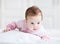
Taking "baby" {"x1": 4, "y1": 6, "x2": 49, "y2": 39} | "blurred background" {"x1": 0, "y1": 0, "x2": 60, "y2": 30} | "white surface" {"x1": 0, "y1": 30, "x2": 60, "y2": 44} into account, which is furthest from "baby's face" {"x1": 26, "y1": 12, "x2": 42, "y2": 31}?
"blurred background" {"x1": 0, "y1": 0, "x2": 60, "y2": 30}

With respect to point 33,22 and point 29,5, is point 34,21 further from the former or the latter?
point 29,5

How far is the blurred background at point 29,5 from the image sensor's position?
2131 millimetres

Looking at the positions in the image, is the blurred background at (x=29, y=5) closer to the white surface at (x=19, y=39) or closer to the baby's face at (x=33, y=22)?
the baby's face at (x=33, y=22)

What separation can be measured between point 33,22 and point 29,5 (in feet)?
3.87

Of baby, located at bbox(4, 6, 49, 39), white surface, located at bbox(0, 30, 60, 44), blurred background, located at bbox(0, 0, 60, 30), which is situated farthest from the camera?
blurred background, located at bbox(0, 0, 60, 30)

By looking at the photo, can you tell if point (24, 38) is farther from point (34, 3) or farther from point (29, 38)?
point (34, 3)

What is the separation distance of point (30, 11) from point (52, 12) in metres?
1.17

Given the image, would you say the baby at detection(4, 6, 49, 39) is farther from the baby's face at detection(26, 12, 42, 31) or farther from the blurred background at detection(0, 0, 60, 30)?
the blurred background at detection(0, 0, 60, 30)

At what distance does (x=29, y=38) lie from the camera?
879 mm

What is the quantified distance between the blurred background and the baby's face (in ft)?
3.69

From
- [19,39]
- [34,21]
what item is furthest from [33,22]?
[19,39]

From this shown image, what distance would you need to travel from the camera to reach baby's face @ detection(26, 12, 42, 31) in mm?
984

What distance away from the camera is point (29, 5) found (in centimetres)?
216

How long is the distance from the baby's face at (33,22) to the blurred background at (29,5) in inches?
44.3
